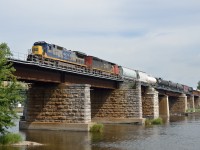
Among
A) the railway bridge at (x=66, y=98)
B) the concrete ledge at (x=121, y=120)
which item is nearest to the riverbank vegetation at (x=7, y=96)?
the railway bridge at (x=66, y=98)

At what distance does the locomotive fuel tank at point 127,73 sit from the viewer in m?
67.9

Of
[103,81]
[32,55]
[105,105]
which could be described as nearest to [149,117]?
[105,105]

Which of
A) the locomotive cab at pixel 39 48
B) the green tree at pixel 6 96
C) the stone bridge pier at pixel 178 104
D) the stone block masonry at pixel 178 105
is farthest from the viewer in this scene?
the stone block masonry at pixel 178 105

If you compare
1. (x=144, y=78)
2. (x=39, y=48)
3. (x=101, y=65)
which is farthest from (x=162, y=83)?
(x=39, y=48)

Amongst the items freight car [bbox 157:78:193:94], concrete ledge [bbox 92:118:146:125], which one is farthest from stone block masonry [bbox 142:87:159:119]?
freight car [bbox 157:78:193:94]

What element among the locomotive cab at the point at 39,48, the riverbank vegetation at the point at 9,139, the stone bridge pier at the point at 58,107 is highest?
the locomotive cab at the point at 39,48

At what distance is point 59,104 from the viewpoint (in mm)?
42562

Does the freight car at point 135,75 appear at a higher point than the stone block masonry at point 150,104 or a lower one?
higher

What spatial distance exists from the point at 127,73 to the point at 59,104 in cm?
3049

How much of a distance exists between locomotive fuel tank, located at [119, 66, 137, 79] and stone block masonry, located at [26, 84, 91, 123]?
25.7 meters

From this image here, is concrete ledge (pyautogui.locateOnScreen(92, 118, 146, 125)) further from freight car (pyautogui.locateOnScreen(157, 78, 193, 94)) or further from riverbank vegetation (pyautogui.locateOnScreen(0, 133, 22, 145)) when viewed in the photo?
riverbank vegetation (pyautogui.locateOnScreen(0, 133, 22, 145))

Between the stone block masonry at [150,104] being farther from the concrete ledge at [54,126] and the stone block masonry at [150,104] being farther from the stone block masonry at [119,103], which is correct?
the concrete ledge at [54,126]

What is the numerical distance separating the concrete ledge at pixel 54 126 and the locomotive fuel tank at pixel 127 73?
27.1 m

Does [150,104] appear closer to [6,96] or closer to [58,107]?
[58,107]
